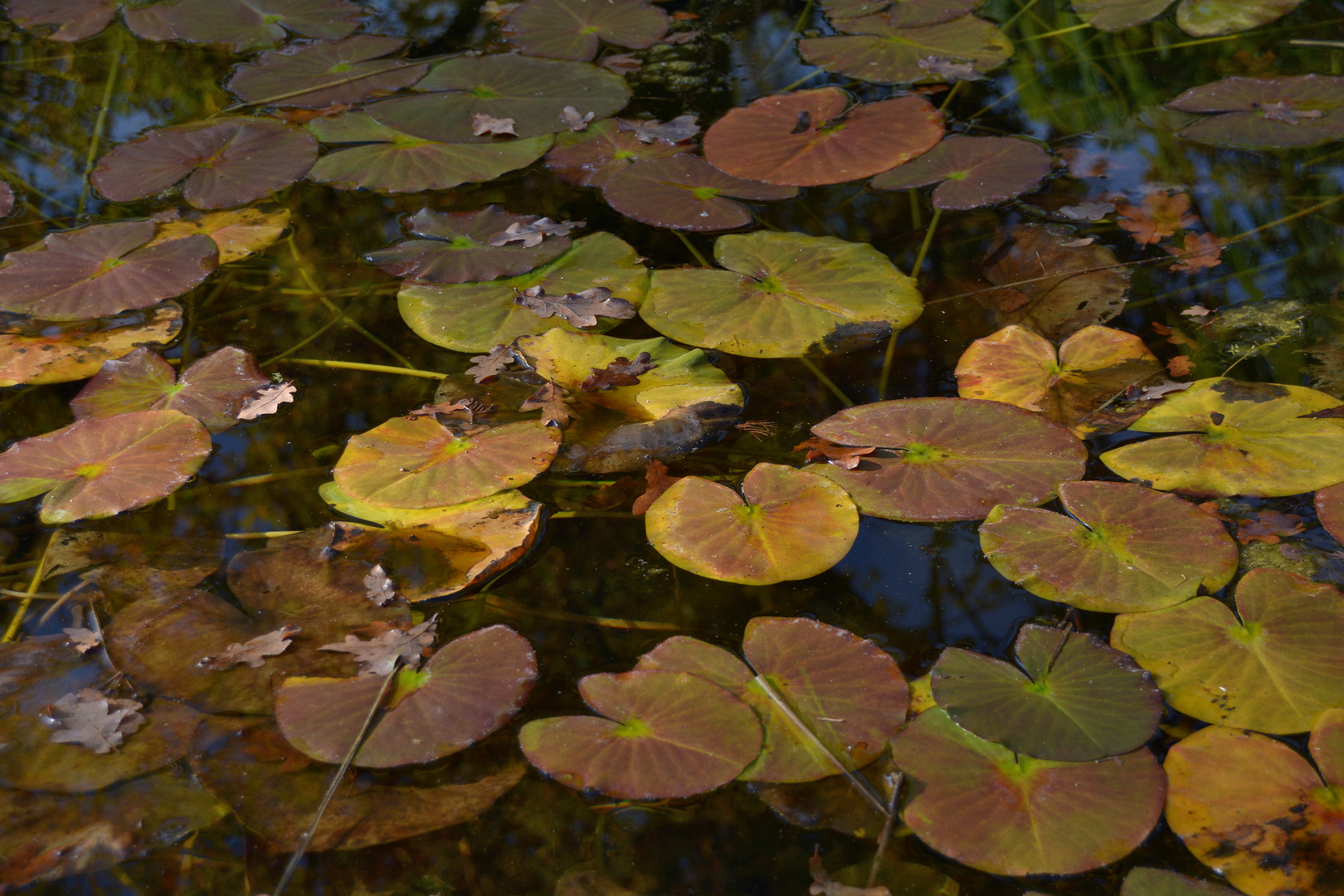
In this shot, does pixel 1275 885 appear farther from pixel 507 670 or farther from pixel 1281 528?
pixel 507 670

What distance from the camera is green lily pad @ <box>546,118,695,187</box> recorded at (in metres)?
2.72

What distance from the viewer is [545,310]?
2154mm

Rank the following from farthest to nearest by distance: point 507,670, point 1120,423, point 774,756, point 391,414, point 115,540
A: point 391,414, point 1120,423, point 115,540, point 507,670, point 774,756

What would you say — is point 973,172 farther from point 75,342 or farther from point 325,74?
point 75,342

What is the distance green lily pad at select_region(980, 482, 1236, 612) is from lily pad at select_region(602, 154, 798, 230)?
121 cm

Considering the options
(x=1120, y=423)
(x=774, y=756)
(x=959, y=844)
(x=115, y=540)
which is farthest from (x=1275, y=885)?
(x=115, y=540)

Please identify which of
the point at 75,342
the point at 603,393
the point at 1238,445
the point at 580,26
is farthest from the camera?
the point at 580,26

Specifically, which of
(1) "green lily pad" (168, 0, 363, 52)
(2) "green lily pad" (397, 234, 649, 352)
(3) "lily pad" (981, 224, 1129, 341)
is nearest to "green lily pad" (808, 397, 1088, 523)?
(3) "lily pad" (981, 224, 1129, 341)

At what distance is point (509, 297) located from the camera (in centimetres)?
223

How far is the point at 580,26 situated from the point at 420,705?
2.87 metres

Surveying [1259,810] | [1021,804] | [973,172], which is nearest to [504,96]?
[973,172]

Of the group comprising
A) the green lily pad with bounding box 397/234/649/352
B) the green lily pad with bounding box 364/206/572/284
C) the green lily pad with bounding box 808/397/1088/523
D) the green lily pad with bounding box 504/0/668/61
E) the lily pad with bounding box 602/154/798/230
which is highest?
the green lily pad with bounding box 504/0/668/61

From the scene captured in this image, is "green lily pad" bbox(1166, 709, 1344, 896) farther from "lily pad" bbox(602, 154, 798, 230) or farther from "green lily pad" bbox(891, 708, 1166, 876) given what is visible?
"lily pad" bbox(602, 154, 798, 230)

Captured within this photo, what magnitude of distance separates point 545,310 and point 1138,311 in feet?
4.51
